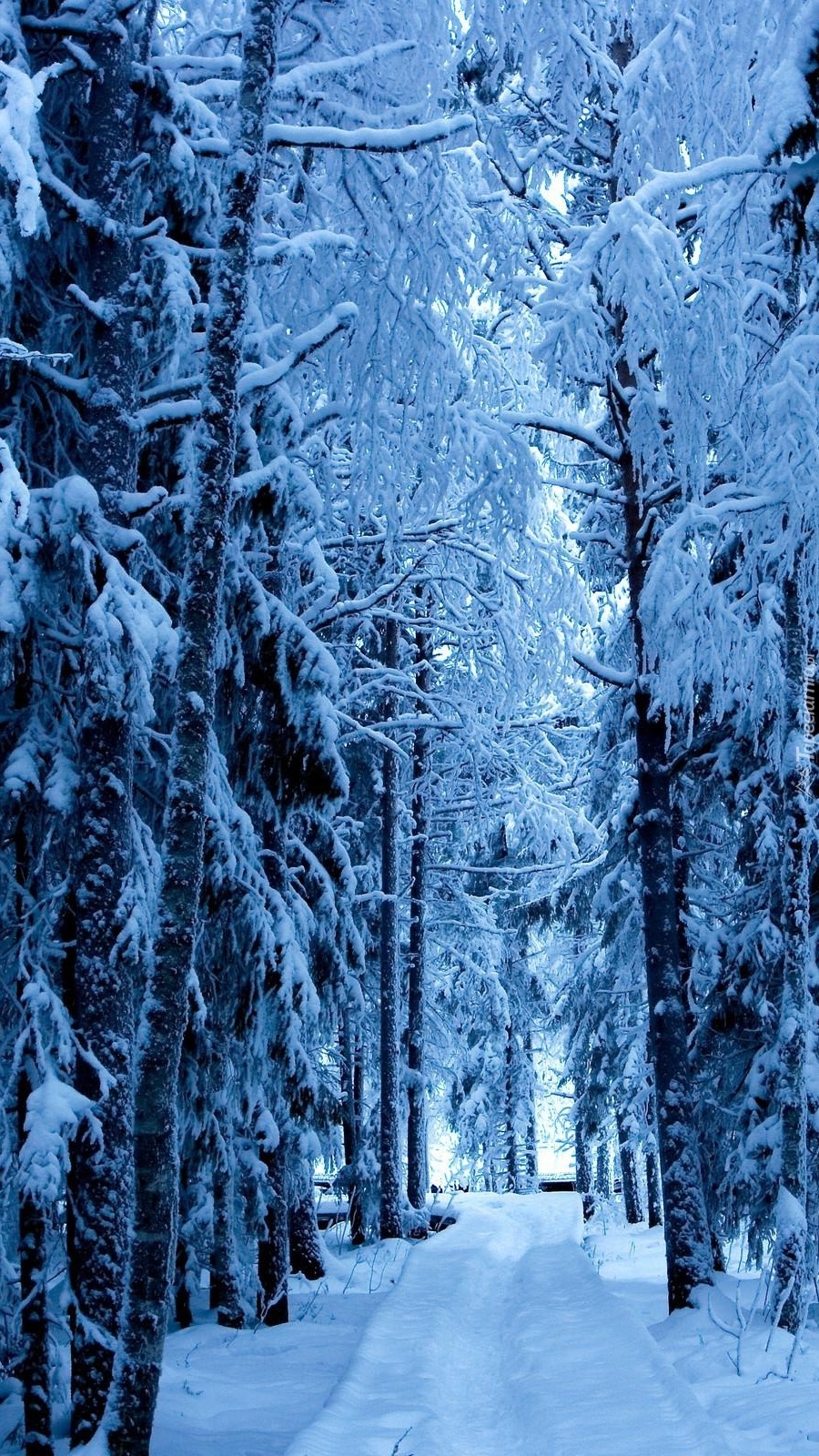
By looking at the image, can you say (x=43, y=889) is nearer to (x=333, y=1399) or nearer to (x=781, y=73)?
(x=333, y=1399)

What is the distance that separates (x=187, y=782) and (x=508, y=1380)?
14.8 ft

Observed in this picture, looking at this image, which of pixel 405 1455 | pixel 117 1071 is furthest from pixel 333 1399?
pixel 117 1071

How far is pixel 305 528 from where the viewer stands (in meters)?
9.58

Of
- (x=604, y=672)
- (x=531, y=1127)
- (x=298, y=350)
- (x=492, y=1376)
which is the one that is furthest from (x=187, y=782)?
(x=531, y=1127)

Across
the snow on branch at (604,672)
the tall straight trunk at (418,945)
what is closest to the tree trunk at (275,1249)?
the snow on branch at (604,672)

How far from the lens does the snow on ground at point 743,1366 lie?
5.37 meters

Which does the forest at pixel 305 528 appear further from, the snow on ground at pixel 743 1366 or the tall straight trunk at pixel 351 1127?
the tall straight trunk at pixel 351 1127

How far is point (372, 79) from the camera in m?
7.17

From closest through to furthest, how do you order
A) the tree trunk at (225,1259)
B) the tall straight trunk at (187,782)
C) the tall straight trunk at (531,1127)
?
the tall straight trunk at (187,782) → the tree trunk at (225,1259) → the tall straight trunk at (531,1127)

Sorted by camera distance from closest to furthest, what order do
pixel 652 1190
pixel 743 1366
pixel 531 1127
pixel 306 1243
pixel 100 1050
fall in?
1. pixel 100 1050
2. pixel 743 1366
3. pixel 306 1243
4. pixel 652 1190
5. pixel 531 1127

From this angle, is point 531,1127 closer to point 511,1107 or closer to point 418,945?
point 511,1107

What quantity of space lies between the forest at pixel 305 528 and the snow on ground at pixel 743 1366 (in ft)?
1.34

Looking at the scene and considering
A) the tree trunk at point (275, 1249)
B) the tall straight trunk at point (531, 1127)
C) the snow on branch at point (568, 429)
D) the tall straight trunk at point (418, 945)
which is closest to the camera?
the tree trunk at point (275, 1249)

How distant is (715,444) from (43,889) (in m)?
7.38
